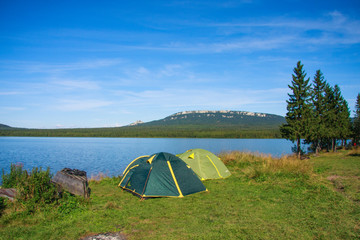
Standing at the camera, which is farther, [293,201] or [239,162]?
[239,162]

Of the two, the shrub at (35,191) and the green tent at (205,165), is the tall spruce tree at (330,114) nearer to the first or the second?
the green tent at (205,165)

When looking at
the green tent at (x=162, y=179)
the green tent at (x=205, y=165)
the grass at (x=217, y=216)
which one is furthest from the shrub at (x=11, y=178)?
the green tent at (x=205, y=165)

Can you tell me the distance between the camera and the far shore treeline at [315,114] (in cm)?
2972

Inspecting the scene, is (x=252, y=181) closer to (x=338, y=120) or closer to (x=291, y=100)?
(x=291, y=100)

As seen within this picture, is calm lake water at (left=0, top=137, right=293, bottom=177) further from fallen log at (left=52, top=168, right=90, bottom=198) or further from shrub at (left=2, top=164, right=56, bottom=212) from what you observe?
shrub at (left=2, top=164, right=56, bottom=212)

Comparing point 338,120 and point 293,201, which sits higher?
point 338,120

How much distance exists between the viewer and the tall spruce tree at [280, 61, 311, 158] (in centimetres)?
2956

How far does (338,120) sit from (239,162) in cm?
2702

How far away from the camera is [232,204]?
8.13 m

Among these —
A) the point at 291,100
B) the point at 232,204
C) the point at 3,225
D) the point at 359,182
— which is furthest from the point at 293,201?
the point at 291,100

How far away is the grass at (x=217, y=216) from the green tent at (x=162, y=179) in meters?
0.35

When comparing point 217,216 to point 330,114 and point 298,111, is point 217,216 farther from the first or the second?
point 330,114

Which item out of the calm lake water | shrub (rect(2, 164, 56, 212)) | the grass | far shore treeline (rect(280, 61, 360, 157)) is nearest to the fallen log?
the grass

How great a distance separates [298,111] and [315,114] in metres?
4.82
